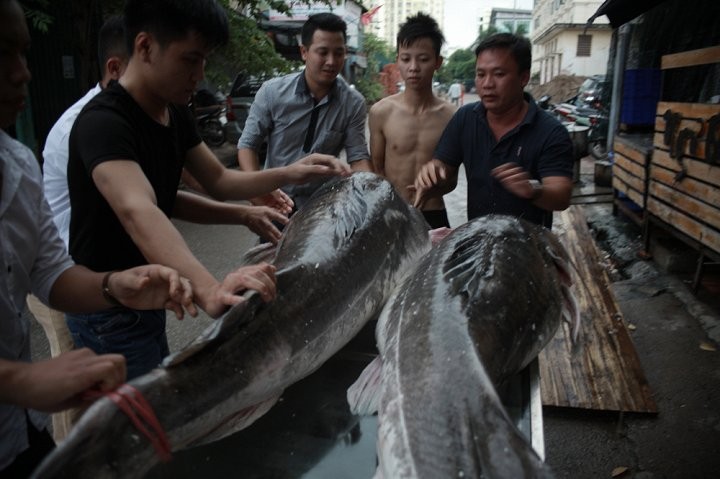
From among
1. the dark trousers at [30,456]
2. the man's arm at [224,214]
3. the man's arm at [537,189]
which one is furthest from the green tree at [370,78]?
the dark trousers at [30,456]

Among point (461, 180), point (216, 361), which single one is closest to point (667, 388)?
point (216, 361)

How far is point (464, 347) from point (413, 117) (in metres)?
2.69

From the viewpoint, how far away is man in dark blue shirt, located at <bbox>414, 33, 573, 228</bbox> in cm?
280

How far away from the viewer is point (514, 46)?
2943 millimetres

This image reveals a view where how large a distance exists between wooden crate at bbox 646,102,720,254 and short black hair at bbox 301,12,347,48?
3430 millimetres

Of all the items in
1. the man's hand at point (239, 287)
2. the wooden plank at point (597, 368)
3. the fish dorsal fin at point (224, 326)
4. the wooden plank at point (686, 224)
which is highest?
the man's hand at point (239, 287)

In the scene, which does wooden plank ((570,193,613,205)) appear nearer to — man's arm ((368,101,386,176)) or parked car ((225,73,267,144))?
man's arm ((368,101,386,176))

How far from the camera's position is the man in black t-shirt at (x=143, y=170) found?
5.24 ft

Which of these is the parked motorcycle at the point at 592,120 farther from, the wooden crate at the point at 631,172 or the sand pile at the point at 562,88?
the sand pile at the point at 562,88

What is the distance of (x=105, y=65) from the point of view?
9.68 feet

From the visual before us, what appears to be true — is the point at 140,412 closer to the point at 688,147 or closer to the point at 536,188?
the point at 536,188

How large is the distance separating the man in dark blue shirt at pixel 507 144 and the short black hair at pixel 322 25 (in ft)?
3.39

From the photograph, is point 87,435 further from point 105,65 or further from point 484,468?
point 105,65

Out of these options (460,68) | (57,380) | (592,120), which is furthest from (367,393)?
(460,68)
